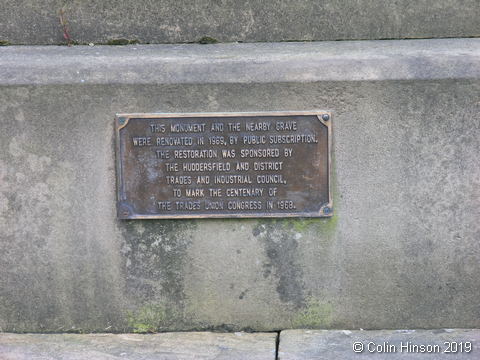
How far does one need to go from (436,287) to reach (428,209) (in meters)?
0.41

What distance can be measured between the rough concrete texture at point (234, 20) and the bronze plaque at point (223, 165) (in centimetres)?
55

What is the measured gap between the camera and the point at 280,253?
151 inches

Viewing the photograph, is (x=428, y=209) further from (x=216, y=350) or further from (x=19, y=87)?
(x=19, y=87)

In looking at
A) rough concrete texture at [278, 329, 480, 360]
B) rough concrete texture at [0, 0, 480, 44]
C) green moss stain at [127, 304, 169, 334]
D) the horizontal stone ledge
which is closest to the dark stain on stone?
rough concrete texture at [278, 329, 480, 360]

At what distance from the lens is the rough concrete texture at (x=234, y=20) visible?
3939 millimetres

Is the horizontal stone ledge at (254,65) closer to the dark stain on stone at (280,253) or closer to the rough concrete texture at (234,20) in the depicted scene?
the rough concrete texture at (234,20)

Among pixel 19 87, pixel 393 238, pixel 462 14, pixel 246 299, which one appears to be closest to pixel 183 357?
pixel 246 299

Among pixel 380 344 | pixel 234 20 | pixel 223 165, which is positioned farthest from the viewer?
pixel 234 20

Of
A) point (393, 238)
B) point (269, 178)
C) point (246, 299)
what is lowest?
point (246, 299)

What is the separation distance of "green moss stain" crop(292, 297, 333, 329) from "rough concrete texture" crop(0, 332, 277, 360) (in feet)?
0.52

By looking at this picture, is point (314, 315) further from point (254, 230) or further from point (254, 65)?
point (254, 65)

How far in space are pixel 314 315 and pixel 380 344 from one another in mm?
391

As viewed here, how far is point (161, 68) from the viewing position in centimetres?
372

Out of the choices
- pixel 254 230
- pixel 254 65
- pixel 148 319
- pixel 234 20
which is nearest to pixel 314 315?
pixel 254 230
